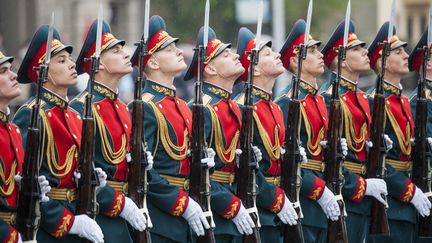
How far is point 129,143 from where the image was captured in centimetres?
1213

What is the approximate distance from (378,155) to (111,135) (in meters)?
3.20

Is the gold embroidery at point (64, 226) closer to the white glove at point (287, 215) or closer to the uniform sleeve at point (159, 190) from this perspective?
the uniform sleeve at point (159, 190)

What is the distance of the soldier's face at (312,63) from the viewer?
14180mm

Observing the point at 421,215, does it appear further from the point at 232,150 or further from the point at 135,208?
the point at 135,208

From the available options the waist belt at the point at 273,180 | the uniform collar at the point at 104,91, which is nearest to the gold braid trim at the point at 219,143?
the waist belt at the point at 273,180

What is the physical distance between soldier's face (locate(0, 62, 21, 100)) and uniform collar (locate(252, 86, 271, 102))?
114 inches

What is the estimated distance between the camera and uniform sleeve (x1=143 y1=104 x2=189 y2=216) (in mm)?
12383

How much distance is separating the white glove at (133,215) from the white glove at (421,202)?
3.58 m

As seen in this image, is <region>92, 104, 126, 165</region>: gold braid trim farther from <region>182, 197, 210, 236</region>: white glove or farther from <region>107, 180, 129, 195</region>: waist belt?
<region>182, 197, 210, 236</region>: white glove

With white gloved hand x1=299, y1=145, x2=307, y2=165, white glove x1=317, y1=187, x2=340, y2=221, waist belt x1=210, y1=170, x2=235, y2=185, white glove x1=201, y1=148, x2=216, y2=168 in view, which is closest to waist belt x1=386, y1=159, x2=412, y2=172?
white glove x1=317, y1=187, x2=340, y2=221

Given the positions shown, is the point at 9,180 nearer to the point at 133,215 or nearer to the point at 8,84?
the point at 8,84

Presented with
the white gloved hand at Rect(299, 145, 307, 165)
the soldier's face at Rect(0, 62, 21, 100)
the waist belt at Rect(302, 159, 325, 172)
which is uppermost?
the soldier's face at Rect(0, 62, 21, 100)

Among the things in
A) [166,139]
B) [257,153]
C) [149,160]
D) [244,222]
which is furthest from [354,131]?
[149,160]

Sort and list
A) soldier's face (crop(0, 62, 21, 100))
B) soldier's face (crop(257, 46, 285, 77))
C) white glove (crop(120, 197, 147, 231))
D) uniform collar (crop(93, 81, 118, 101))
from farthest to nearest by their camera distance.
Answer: soldier's face (crop(257, 46, 285, 77)) → uniform collar (crop(93, 81, 118, 101)) → white glove (crop(120, 197, 147, 231)) → soldier's face (crop(0, 62, 21, 100))
